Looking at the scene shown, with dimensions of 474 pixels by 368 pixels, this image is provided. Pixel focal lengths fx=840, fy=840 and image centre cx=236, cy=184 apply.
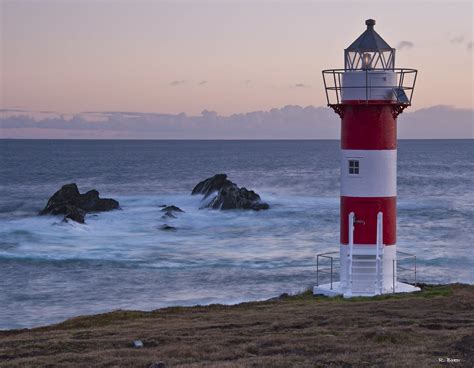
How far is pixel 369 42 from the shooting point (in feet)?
52.7

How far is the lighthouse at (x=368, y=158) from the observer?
51.8 ft

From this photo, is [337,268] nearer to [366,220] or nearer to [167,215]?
[366,220]

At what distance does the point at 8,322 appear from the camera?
18656mm

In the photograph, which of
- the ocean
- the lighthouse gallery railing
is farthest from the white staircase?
the lighthouse gallery railing

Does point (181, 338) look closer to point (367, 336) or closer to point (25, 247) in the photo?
point (367, 336)

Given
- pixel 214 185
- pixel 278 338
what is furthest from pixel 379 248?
pixel 214 185

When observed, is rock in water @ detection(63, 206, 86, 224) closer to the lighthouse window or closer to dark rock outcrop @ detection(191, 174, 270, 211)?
dark rock outcrop @ detection(191, 174, 270, 211)

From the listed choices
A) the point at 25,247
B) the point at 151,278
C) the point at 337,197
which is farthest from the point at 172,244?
the point at 337,197

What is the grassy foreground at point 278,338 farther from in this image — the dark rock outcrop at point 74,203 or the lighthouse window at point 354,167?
the dark rock outcrop at point 74,203

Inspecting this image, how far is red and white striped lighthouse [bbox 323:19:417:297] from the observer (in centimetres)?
1579

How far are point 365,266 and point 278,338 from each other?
533 centimetres

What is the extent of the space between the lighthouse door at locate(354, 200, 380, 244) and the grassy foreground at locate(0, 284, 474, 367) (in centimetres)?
137

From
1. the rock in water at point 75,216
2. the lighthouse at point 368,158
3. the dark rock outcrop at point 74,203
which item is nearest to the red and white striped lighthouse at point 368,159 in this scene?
the lighthouse at point 368,158

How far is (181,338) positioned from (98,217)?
32.5 metres
